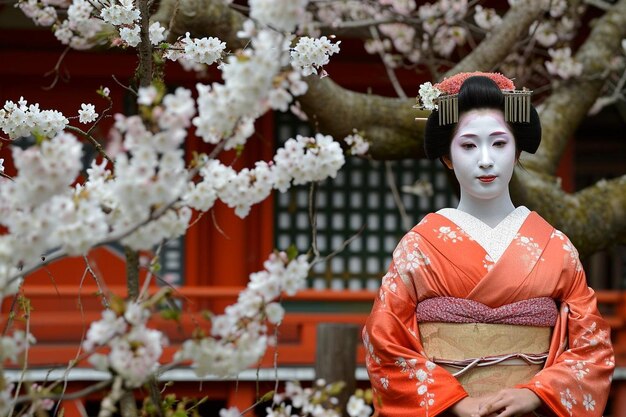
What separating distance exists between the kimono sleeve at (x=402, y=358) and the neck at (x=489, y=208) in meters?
0.28

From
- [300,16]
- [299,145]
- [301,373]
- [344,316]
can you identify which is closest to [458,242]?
[299,145]

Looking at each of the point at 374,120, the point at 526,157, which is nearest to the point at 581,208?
the point at 526,157

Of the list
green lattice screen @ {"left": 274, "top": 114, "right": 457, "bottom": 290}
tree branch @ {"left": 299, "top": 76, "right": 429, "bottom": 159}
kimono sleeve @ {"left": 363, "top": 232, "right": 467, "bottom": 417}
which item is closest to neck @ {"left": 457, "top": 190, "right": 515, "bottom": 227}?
kimono sleeve @ {"left": 363, "top": 232, "right": 467, "bottom": 417}

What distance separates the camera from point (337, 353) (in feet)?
19.4

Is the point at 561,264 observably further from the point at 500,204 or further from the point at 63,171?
the point at 63,171

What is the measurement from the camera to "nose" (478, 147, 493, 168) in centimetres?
341

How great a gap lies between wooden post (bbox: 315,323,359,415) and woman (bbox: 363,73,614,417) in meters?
2.34

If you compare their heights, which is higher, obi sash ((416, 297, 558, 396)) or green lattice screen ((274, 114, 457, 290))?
green lattice screen ((274, 114, 457, 290))

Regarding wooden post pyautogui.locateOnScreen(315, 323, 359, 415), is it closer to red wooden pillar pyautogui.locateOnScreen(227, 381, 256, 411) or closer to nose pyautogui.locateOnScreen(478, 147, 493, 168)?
red wooden pillar pyautogui.locateOnScreen(227, 381, 256, 411)

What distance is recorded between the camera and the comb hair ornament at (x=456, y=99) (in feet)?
11.5

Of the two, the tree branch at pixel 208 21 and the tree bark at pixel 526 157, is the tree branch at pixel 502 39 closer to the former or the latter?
the tree bark at pixel 526 157

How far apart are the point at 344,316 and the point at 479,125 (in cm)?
520

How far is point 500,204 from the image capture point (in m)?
3.56

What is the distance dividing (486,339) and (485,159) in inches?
24.1
